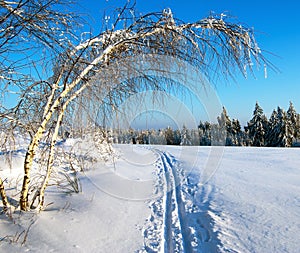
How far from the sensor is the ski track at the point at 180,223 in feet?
10.4

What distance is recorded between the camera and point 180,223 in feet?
13.0

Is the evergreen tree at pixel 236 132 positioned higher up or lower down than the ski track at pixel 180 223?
higher up

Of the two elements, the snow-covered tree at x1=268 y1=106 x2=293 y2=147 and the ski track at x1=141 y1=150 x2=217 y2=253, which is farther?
the snow-covered tree at x1=268 y1=106 x2=293 y2=147

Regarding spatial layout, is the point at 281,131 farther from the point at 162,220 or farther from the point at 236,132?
the point at 162,220

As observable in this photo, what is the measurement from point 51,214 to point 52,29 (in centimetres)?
257

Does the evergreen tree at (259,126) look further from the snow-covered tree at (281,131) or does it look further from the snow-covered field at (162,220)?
the snow-covered field at (162,220)

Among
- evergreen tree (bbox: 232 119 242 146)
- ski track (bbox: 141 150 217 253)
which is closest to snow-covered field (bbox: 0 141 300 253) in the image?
ski track (bbox: 141 150 217 253)

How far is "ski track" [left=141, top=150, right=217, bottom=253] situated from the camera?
10.4 ft

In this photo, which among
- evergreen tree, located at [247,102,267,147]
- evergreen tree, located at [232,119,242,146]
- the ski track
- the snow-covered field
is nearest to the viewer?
the snow-covered field

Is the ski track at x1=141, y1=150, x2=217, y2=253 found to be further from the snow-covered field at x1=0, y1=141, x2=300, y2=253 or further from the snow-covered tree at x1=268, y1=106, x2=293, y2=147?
the snow-covered tree at x1=268, y1=106, x2=293, y2=147

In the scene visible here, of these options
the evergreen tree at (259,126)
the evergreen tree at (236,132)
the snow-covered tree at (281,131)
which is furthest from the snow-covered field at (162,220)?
the evergreen tree at (236,132)

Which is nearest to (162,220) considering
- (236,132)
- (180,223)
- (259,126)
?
(180,223)

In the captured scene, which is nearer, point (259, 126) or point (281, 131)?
point (281, 131)

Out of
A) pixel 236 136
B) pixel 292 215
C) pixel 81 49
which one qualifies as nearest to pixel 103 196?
pixel 81 49
